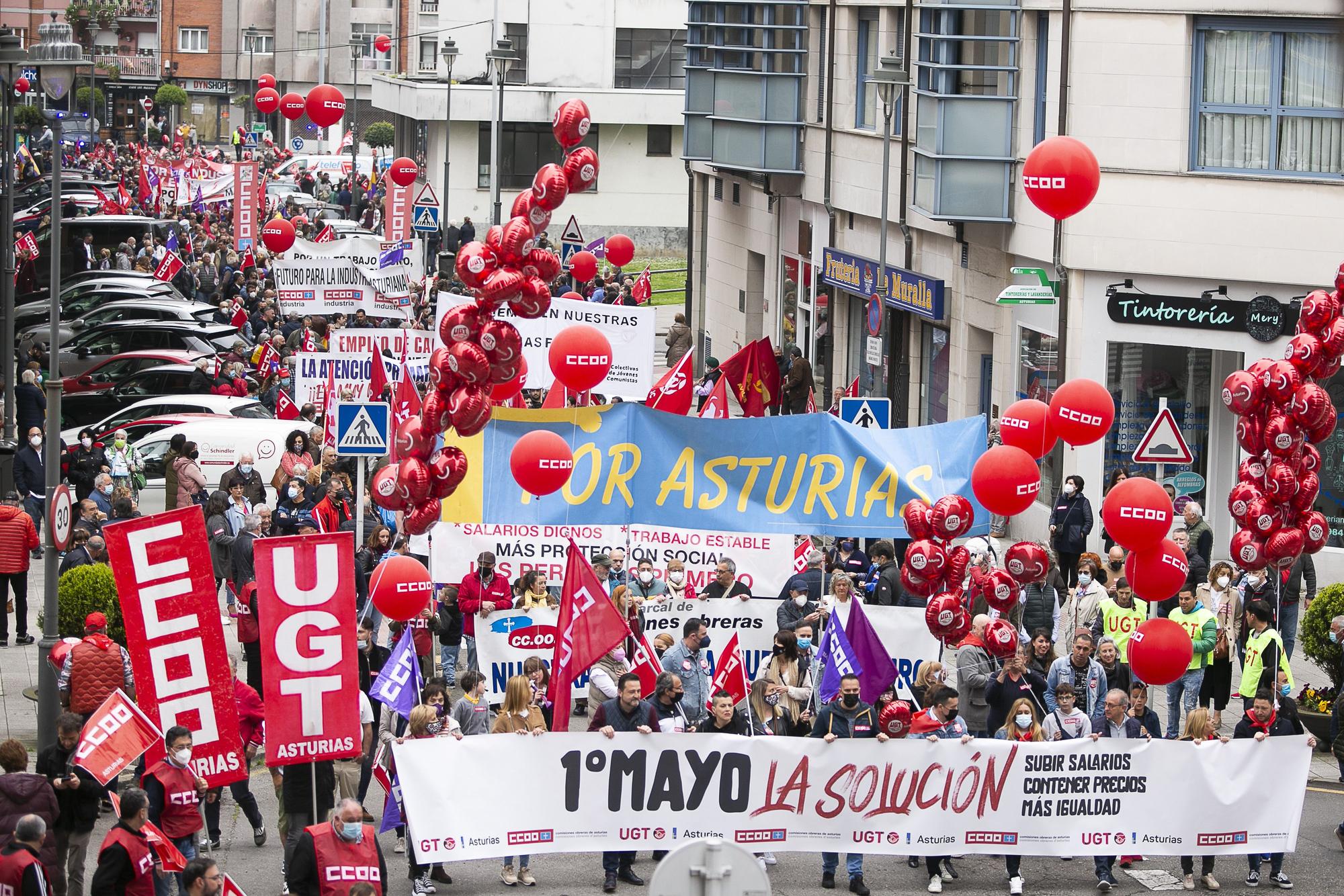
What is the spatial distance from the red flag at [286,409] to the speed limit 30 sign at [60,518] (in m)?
7.83

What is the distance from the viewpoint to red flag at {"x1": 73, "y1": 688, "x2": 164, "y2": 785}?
1240 centimetres

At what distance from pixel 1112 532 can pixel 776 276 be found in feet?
75.9

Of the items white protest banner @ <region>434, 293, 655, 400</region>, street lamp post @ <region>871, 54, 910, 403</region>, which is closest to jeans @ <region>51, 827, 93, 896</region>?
white protest banner @ <region>434, 293, 655, 400</region>

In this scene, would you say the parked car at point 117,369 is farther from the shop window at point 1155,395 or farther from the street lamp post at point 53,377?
the shop window at point 1155,395

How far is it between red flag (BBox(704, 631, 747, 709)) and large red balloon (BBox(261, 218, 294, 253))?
24237 millimetres

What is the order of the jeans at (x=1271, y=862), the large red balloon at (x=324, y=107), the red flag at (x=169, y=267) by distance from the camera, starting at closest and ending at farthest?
1. the jeans at (x=1271, y=862)
2. the red flag at (x=169, y=267)
3. the large red balloon at (x=324, y=107)

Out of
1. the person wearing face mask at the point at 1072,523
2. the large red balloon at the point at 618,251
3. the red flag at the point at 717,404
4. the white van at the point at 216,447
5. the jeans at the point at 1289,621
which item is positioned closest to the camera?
the jeans at the point at 1289,621

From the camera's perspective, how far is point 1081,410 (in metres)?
16.6

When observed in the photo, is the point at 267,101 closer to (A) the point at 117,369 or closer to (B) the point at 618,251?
(B) the point at 618,251

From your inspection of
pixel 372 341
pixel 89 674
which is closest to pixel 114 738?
pixel 89 674

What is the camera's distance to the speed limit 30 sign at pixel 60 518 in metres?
16.8

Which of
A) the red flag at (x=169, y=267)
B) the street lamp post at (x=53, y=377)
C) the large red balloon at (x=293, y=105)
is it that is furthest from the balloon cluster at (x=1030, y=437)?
the large red balloon at (x=293, y=105)

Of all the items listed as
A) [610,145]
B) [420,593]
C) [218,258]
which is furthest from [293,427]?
[610,145]

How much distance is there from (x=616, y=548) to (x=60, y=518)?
5093mm
